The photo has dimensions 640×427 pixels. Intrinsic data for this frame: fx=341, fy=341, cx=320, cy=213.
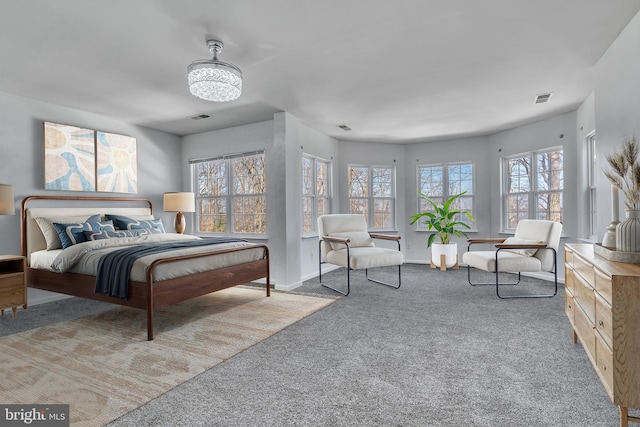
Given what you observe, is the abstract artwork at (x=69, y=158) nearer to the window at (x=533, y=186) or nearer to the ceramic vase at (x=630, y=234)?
the ceramic vase at (x=630, y=234)

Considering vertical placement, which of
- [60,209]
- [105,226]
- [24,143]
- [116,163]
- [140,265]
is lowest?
[140,265]

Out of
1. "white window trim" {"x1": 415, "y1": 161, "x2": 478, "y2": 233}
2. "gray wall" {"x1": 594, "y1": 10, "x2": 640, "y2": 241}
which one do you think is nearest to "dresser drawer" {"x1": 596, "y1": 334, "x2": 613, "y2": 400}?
"gray wall" {"x1": 594, "y1": 10, "x2": 640, "y2": 241}

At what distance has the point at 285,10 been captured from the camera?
233cm

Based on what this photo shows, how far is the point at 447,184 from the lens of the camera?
668 cm

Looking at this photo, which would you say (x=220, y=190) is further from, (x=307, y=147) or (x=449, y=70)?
(x=449, y=70)

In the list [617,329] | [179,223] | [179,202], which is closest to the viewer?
[617,329]

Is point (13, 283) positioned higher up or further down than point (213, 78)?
further down

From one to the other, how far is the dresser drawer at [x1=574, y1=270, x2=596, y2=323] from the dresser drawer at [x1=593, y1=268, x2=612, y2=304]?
0.43ft

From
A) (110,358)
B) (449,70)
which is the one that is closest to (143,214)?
(110,358)

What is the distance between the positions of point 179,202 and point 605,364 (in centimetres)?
516

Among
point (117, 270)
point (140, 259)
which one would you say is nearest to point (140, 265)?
point (140, 259)

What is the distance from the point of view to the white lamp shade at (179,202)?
17.3 feet

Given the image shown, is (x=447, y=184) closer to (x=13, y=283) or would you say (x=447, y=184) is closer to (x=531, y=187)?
(x=531, y=187)

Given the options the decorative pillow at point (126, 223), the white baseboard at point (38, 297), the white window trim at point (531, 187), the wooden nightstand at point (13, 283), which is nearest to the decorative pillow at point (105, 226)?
the decorative pillow at point (126, 223)
